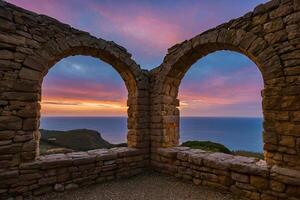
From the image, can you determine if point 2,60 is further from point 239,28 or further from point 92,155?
point 239,28

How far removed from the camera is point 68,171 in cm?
470

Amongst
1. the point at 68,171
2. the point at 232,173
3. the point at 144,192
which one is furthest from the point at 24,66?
the point at 232,173

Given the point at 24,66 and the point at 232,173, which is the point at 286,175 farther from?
the point at 24,66

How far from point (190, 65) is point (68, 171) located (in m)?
4.37

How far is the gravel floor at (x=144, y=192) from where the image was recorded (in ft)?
14.1

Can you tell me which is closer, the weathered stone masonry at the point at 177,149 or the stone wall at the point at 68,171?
the weathered stone masonry at the point at 177,149

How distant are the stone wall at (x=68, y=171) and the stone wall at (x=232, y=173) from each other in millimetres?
987

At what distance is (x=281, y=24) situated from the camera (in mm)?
3791

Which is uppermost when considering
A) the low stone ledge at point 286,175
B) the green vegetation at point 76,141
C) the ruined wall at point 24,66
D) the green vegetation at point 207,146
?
the ruined wall at point 24,66

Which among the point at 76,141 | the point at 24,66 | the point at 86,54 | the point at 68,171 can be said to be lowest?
the point at 76,141

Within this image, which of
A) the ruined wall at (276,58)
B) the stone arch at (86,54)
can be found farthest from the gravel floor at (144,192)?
the ruined wall at (276,58)

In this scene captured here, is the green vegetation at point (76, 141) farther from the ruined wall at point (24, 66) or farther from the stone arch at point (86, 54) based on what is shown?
the ruined wall at point (24, 66)

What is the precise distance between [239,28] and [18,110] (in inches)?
199

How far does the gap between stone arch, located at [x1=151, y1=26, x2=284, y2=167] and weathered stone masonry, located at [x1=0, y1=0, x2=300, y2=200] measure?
2cm
